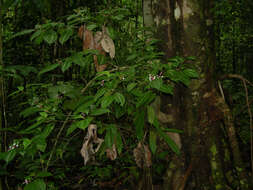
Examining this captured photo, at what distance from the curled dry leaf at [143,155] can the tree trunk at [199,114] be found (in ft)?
0.48

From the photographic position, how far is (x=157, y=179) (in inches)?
59.6

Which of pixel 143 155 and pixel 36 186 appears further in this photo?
pixel 143 155

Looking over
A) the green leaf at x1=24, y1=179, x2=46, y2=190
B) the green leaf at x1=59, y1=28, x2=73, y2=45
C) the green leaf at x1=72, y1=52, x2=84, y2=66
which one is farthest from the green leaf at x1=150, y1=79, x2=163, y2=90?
the green leaf at x1=24, y1=179, x2=46, y2=190

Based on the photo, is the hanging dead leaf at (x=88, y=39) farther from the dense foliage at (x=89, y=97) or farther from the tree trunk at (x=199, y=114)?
the tree trunk at (x=199, y=114)

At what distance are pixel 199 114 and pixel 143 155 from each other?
392 mm

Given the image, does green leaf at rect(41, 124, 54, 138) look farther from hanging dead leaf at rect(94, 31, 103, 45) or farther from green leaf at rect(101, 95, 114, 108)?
hanging dead leaf at rect(94, 31, 103, 45)

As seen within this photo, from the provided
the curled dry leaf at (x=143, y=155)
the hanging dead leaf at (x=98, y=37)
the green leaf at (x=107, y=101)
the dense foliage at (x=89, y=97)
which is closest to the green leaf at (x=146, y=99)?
the dense foliage at (x=89, y=97)

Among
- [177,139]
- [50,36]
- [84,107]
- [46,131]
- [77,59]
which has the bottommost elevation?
[177,139]

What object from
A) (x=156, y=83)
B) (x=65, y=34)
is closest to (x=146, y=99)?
(x=156, y=83)

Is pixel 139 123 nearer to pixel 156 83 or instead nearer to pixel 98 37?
pixel 156 83

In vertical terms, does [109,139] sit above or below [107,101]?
below

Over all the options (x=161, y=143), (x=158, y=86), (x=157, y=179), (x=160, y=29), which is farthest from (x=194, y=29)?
(x=157, y=179)

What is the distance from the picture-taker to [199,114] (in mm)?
1387

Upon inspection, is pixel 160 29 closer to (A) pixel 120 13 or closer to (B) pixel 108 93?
(A) pixel 120 13
